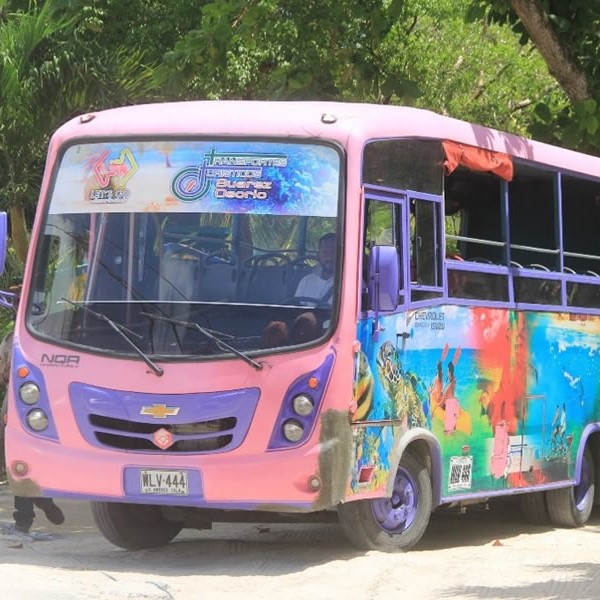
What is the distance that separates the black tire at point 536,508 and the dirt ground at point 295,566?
11.2 inches

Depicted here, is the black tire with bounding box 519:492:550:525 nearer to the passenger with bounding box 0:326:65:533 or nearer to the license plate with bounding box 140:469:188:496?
the passenger with bounding box 0:326:65:533

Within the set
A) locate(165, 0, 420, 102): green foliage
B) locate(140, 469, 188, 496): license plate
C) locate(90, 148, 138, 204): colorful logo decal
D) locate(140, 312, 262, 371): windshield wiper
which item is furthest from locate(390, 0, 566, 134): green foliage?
locate(140, 469, 188, 496): license plate

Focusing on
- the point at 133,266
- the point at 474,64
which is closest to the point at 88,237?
the point at 133,266

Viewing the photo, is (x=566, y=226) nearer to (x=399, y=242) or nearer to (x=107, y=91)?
(x=399, y=242)

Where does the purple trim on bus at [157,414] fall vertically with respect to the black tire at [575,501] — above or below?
above

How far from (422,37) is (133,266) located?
16.8 metres

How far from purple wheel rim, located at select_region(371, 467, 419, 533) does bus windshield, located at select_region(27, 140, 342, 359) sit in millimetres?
1434

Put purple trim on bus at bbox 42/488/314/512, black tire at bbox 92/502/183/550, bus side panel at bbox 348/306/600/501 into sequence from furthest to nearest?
black tire at bbox 92/502/183/550
bus side panel at bbox 348/306/600/501
purple trim on bus at bbox 42/488/314/512

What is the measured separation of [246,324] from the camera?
29.1ft

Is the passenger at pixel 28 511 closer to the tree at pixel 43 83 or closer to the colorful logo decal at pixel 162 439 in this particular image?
the colorful logo decal at pixel 162 439

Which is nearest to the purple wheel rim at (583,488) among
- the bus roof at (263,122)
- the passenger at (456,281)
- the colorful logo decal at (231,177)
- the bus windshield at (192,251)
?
the passenger at (456,281)

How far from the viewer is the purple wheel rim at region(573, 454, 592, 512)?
12406 millimetres

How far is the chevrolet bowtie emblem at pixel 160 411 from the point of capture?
8.78 metres

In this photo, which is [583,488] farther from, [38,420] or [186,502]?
A: [38,420]
